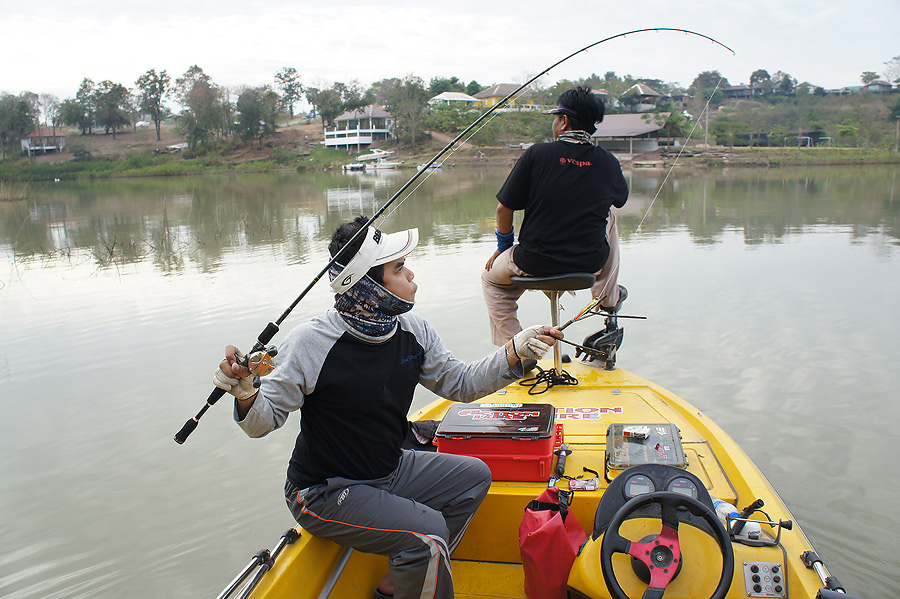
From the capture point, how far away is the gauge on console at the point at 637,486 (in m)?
2.17

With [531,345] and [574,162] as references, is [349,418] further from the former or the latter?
[574,162]

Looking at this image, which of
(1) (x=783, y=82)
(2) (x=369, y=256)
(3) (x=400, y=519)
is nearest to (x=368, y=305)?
(2) (x=369, y=256)

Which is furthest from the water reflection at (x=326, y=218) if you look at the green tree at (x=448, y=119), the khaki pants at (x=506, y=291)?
the green tree at (x=448, y=119)

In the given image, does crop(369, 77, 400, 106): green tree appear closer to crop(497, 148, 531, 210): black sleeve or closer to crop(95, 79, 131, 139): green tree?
crop(95, 79, 131, 139): green tree

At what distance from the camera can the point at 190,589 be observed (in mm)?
3320

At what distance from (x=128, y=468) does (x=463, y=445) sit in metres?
2.88

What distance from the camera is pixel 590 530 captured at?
259cm

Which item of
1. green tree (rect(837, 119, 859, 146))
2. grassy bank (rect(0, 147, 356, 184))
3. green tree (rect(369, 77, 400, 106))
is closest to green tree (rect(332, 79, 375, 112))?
green tree (rect(369, 77, 400, 106))

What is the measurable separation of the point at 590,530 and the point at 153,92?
92.5 m

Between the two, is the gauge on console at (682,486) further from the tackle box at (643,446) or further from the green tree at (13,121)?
the green tree at (13,121)

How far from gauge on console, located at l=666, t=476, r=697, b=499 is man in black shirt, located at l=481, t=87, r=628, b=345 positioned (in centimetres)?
163

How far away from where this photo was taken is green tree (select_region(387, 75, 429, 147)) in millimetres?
57906

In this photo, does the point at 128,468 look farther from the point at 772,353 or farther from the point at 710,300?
the point at 710,300

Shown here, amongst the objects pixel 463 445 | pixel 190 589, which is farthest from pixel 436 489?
pixel 190 589
